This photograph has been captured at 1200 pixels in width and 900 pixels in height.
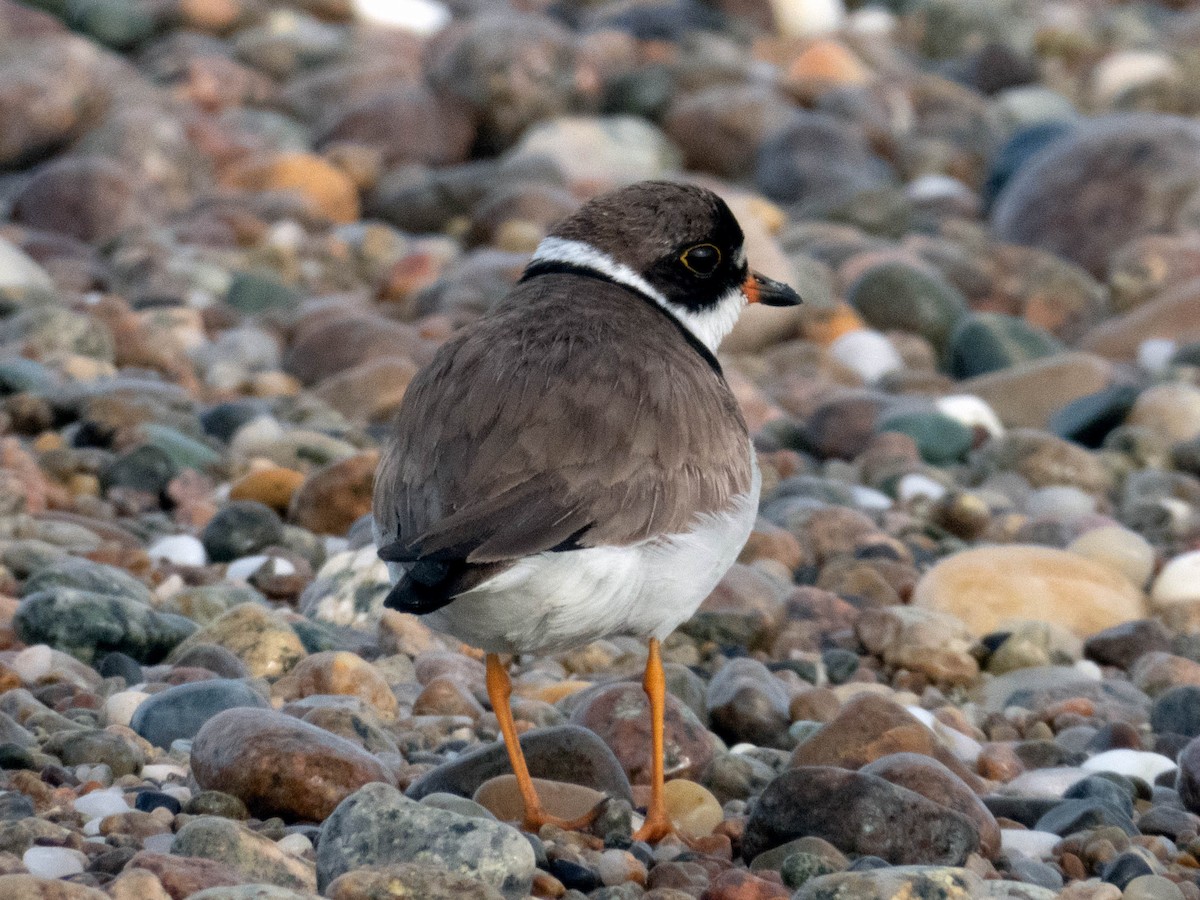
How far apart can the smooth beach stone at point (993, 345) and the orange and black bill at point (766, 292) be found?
576 cm

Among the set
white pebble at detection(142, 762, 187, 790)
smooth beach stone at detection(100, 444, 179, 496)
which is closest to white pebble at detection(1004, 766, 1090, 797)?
white pebble at detection(142, 762, 187, 790)

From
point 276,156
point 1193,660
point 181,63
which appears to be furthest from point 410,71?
point 1193,660

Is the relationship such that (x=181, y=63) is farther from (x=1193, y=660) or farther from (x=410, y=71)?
(x=1193, y=660)

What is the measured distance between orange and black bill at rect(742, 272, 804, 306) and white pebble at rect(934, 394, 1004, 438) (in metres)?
4.26

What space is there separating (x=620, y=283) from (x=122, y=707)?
2.22 meters

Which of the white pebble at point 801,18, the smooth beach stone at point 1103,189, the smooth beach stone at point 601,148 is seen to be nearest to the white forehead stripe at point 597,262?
the smooth beach stone at point 1103,189

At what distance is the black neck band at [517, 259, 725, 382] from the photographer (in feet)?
20.1

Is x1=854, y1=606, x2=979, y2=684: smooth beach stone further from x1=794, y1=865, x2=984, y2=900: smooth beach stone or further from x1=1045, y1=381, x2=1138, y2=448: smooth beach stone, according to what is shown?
x1=1045, y1=381, x2=1138, y2=448: smooth beach stone

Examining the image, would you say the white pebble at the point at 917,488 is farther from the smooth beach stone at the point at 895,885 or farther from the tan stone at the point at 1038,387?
the smooth beach stone at the point at 895,885

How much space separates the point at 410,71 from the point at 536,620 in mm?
15180

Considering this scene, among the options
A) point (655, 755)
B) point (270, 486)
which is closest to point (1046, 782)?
point (655, 755)

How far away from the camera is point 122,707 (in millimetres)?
5785

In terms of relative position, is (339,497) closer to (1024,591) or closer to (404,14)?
(1024,591)

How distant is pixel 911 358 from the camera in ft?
41.1
